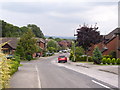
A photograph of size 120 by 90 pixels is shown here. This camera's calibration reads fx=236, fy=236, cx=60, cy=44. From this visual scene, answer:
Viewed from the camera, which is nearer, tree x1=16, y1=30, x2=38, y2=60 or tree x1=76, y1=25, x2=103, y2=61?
tree x1=76, y1=25, x2=103, y2=61

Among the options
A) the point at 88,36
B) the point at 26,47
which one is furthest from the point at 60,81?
the point at 26,47

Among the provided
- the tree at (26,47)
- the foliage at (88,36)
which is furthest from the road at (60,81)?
the tree at (26,47)

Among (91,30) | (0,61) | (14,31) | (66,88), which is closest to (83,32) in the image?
(91,30)

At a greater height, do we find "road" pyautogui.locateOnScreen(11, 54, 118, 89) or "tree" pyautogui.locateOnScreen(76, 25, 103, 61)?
"tree" pyautogui.locateOnScreen(76, 25, 103, 61)

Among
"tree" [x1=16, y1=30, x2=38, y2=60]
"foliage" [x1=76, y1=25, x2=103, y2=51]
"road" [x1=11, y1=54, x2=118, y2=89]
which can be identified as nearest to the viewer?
"road" [x1=11, y1=54, x2=118, y2=89]

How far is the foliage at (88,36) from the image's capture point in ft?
146

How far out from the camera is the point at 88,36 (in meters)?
44.7

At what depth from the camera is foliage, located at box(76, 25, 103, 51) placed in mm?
44469

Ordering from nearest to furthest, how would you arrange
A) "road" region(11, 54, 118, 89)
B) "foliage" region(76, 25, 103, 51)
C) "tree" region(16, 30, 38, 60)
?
1. "road" region(11, 54, 118, 89)
2. "foliage" region(76, 25, 103, 51)
3. "tree" region(16, 30, 38, 60)

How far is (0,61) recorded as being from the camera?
8219 millimetres

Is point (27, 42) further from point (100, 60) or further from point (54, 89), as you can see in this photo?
point (54, 89)

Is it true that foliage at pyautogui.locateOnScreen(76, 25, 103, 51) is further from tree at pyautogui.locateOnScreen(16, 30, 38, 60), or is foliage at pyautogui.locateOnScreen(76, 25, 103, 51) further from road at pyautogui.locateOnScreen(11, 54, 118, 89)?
road at pyautogui.locateOnScreen(11, 54, 118, 89)

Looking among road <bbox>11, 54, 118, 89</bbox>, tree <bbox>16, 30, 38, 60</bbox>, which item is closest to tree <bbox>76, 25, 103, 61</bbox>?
tree <bbox>16, 30, 38, 60</bbox>

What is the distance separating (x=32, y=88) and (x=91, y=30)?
1360 inches
